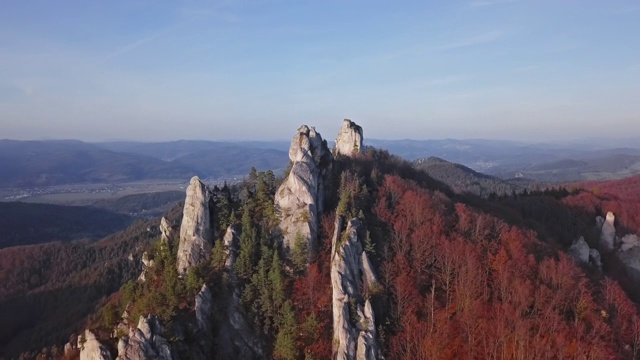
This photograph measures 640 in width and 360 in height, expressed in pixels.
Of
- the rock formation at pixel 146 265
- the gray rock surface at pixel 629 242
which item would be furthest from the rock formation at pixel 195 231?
the gray rock surface at pixel 629 242

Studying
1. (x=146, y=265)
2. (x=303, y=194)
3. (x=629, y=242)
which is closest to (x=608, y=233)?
(x=629, y=242)

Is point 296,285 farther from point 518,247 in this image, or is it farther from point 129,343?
point 518,247

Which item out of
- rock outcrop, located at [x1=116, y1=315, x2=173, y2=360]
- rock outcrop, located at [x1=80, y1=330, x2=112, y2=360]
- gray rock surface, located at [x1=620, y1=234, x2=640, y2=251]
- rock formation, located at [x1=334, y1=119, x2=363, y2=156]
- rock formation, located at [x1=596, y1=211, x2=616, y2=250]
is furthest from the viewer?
rock formation, located at [x1=334, y1=119, x2=363, y2=156]

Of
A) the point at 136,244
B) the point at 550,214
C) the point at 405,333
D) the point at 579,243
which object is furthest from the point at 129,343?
the point at 136,244

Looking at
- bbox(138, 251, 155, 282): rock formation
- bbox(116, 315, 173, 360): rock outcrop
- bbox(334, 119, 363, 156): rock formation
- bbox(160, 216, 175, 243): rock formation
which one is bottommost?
bbox(116, 315, 173, 360): rock outcrop

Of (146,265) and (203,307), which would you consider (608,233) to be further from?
(146,265)

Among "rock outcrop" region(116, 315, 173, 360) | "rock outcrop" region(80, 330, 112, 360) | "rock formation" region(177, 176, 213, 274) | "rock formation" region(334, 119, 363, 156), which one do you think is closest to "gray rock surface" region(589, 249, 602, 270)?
"rock formation" region(334, 119, 363, 156)

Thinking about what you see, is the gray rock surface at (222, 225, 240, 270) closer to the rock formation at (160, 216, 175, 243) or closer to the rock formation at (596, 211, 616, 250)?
the rock formation at (160, 216, 175, 243)
